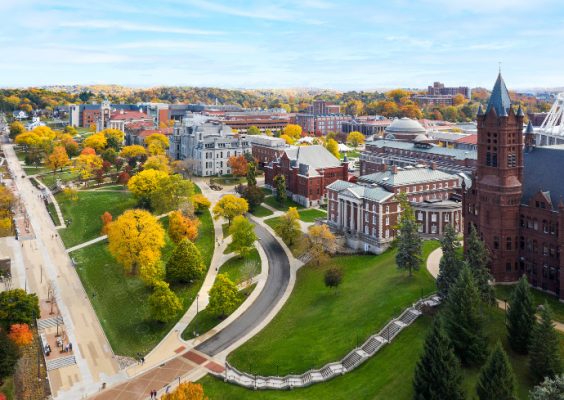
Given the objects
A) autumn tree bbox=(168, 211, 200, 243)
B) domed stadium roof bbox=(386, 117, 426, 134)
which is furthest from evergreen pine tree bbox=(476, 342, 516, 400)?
domed stadium roof bbox=(386, 117, 426, 134)

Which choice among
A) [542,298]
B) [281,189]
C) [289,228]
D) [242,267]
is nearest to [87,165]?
[281,189]

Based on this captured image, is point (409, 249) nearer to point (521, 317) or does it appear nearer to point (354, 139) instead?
point (521, 317)

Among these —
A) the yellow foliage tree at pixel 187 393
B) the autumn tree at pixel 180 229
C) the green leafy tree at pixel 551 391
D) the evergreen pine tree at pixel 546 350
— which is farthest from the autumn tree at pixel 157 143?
the green leafy tree at pixel 551 391

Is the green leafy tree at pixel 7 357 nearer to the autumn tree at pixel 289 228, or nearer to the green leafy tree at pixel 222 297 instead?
the green leafy tree at pixel 222 297

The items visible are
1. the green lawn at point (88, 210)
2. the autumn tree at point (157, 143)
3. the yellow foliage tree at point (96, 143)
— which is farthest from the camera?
the yellow foliage tree at point (96, 143)

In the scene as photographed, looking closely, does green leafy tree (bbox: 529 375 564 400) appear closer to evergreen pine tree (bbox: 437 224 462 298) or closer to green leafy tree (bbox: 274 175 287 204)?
evergreen pine tree (bbox: 437 224 462 298)

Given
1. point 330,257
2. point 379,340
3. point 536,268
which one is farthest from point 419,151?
point 379,340
